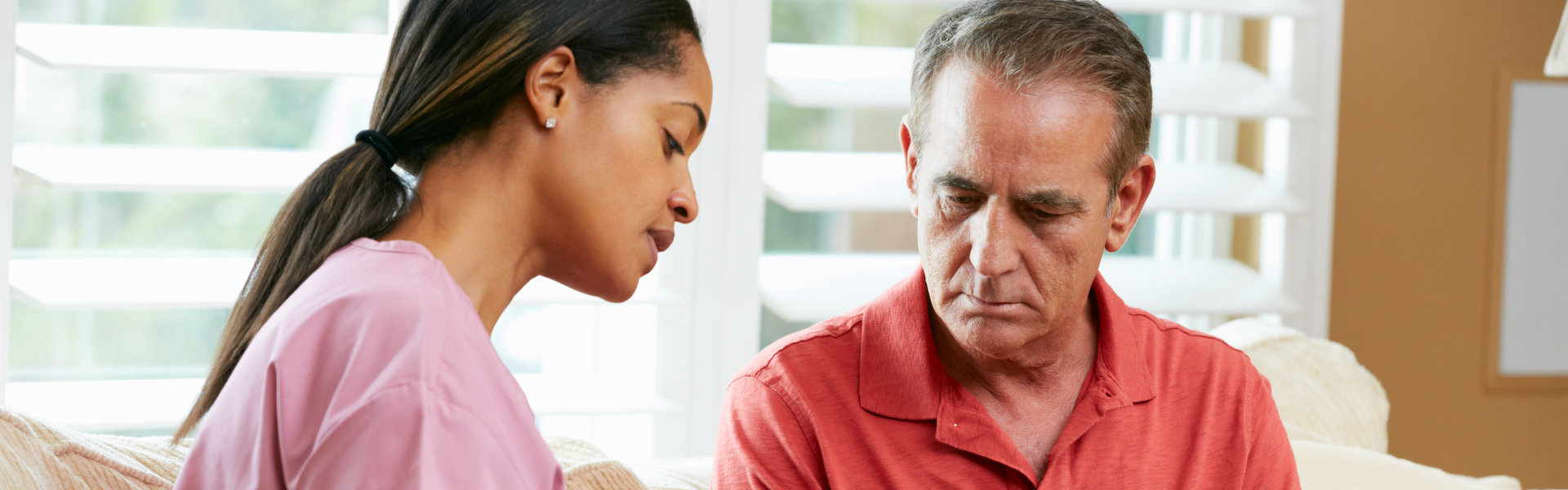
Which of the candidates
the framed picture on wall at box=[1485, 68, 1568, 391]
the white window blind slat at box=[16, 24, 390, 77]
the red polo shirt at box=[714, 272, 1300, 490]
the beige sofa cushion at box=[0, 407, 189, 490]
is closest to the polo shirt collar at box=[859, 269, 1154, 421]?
the red polo shirt at box=[714, 272, 1300, 490]

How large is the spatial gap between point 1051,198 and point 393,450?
0.67 m

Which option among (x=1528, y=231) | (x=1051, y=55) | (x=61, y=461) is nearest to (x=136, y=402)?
(x=61, y=461)

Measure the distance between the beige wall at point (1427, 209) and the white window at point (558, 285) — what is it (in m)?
Answer: 0.18

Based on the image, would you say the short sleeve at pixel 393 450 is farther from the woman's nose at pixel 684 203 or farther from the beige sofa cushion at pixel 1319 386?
the beige sofa cushion at pixel 1319 386

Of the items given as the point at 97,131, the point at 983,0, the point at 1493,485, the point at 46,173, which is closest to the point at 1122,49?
the point at 983,0

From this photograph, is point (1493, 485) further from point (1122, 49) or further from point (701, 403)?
point (701, 403)

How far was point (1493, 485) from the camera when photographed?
1.73 meters

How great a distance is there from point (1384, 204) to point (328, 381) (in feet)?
7.26

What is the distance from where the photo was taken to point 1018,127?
1.17 m

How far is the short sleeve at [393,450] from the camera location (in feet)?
2.48

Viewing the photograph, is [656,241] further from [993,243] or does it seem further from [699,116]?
[993,243]

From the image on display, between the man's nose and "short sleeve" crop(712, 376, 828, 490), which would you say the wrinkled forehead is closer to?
the man's nose

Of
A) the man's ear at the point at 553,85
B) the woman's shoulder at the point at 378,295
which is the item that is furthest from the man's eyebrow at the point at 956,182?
the woman's shoulder at the point at 378,295

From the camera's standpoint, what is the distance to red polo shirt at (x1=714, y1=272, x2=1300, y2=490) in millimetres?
1233
